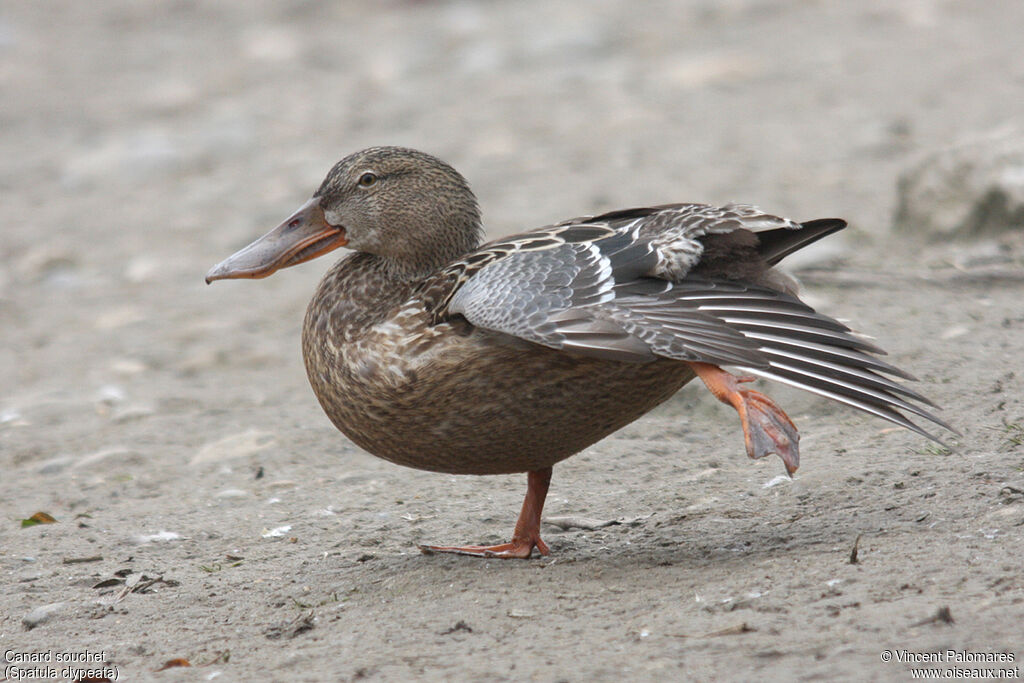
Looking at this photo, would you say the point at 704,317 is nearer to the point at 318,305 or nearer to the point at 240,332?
the point at 318,305

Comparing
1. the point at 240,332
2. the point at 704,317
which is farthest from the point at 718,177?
the point at 704,317

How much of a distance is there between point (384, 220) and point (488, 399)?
99cm

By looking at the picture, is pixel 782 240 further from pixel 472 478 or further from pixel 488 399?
pixel 472 478

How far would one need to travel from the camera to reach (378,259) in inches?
193

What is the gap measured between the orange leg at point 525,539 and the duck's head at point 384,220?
0.90 m

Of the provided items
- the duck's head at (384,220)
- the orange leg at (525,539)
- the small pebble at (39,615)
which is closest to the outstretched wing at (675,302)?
the duck's head at (384,220)

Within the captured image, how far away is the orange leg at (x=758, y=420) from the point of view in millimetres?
3824

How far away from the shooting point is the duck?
394 centimetres

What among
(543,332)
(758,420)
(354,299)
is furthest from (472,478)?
(758,420)

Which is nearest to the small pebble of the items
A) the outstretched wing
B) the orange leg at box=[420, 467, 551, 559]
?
the orange leg at box=[420, 467, 551, 559]

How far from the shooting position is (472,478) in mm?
5691

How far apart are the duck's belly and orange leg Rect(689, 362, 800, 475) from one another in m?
0.26

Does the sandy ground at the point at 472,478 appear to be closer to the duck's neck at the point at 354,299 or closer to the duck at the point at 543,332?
the duck at the point at 543,332

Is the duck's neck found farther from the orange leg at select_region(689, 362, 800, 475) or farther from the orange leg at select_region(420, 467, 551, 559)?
the orange leg at select_region(689, 362, 800, 475)
